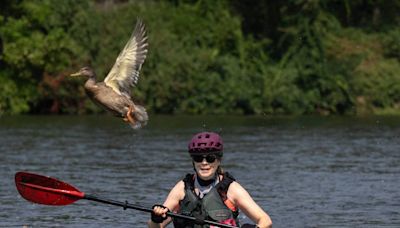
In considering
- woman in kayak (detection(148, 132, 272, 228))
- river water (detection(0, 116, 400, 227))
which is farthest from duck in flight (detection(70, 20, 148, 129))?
woman in kayak (detection(148, 132, 272, 228))

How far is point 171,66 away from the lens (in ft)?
149

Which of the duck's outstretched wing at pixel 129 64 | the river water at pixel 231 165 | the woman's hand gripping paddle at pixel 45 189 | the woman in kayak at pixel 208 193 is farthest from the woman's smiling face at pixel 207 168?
the duck's outstretched wing at pixel 129 64

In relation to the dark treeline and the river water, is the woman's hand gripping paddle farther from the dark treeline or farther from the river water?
the dark treeline

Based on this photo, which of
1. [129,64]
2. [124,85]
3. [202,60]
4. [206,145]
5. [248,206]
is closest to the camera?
[248,206]

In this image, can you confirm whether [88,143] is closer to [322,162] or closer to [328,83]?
[322,162]

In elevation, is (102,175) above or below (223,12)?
below

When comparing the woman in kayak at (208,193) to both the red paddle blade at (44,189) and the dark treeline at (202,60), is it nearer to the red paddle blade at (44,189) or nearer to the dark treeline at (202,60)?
the red paddle blade at (44,189)

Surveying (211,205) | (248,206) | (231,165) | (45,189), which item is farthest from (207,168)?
(231,165)

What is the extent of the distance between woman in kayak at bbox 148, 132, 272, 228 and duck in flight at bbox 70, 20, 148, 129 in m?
6.86

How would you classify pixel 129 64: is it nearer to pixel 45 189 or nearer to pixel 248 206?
pixel 45 189

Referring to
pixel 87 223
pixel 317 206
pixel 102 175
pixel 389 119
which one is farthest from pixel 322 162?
pixel 389 119

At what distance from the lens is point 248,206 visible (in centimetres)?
1075

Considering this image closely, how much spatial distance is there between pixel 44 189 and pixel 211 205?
1822 millimetres

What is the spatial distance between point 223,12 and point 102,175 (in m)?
27.2
